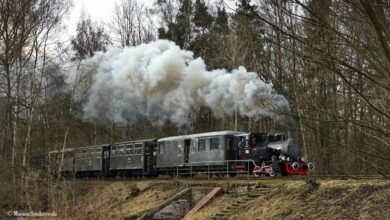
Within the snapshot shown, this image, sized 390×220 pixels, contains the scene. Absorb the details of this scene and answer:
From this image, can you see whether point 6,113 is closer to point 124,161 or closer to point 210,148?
point 124,161

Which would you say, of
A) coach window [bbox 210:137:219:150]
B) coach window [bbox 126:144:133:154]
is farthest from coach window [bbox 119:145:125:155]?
coach window [bbox 210:137:219:150]

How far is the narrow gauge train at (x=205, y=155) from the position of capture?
845 inches

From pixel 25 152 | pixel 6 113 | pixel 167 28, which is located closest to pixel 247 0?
pixel 25 152

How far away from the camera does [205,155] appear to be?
24.0 meters

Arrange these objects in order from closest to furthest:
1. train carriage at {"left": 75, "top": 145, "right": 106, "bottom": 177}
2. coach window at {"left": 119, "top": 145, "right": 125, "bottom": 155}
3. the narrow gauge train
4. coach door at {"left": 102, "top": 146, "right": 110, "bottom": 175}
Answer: the narrow gauge train → coach window at {"left": 119, "top": 145, "right": 125, "bottom": 155} → coach door at {"left": 102, "top": 146, "right": 110, "bottom": 175} → train carriage at {"left": 75, "top": 145, "right": 106, "bottom": 177}

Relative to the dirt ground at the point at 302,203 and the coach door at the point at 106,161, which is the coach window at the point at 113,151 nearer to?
the coach door at the point at 106,161

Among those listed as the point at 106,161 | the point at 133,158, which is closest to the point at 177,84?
the point at 133,158

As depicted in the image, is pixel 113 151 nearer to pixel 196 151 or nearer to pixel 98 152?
pixel 98 152

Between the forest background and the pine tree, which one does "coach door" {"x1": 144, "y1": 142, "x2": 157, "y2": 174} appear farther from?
the pine tree

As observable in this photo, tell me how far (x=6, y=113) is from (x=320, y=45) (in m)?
22.8

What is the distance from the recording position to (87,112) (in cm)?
3114

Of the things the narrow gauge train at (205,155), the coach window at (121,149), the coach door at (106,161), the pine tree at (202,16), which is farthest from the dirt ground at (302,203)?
the pine tree at (202,16)

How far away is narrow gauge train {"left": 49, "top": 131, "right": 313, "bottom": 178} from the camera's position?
845 inches

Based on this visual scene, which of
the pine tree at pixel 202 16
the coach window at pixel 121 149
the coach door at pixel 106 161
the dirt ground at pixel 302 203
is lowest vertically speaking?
the dirt ground at pixel 302 203
